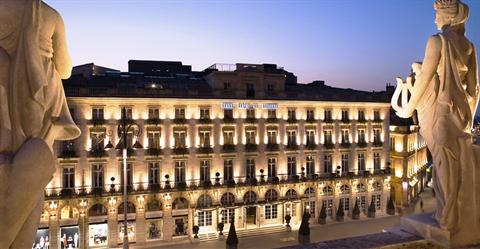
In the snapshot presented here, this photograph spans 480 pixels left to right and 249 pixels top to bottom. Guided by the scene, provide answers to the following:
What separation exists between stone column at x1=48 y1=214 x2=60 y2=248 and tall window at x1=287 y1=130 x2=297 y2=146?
2518cm

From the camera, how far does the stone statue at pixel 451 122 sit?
5.58m

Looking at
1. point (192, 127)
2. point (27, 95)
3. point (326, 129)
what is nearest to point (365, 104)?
point (326, 129)

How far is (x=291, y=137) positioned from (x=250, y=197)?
334 inches

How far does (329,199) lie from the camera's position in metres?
44.5

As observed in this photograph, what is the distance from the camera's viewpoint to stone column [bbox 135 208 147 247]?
36156mm

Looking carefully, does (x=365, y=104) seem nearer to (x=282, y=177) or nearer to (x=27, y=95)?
(x=282, y=177)

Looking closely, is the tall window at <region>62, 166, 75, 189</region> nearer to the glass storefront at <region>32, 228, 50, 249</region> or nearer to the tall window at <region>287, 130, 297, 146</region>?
the glass storefront at <region>32, 228, 50, 249</region>

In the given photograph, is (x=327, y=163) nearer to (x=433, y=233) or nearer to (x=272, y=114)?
(x=272, y=114)

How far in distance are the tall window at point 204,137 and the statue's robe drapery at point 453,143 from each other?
34031 millimetres

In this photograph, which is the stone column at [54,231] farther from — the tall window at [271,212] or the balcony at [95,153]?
the tall window at [271,212]

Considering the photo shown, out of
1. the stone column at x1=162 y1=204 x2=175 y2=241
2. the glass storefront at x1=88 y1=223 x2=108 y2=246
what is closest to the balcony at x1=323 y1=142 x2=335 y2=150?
the stone column at x1=162 y1=204 x2=175 y2=241

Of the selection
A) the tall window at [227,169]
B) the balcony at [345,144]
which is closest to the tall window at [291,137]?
the balcony at [345,144]

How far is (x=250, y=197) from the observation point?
1613 inches

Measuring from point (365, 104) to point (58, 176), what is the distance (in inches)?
1422
